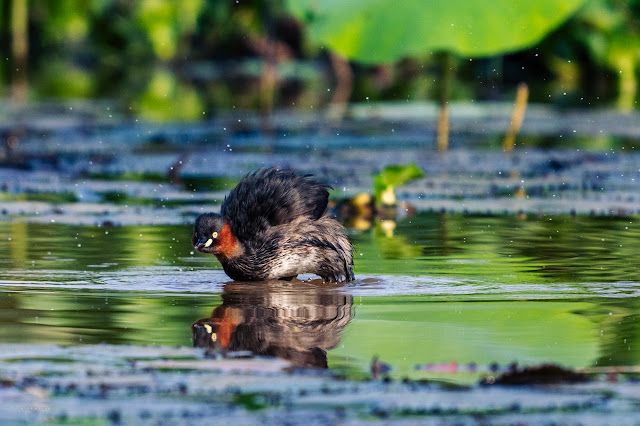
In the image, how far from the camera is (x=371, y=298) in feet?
23.0

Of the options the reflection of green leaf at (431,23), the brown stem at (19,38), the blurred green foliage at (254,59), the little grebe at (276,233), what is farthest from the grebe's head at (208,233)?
the brown stem at (19,38)

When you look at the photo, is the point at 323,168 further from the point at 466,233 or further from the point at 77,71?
the point at 77,71

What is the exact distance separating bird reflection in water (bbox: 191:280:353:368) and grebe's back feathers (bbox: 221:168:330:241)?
1.21 feet

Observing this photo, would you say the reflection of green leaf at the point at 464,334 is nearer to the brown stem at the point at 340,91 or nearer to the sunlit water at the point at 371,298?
the sunlit water at the point at 371,298

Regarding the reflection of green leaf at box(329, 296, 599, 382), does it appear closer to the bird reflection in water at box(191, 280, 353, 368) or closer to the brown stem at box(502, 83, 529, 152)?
the bird reflection in water at box(191, 280, 353, 368)

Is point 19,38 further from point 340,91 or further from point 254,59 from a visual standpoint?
point 254,59

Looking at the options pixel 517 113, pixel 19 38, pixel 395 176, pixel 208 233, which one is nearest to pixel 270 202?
pixel 208 233

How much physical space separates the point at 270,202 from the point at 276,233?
0.20m

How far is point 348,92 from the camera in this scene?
30.8 metres

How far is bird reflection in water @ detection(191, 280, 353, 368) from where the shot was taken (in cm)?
562

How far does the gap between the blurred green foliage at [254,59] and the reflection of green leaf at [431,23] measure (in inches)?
0.8

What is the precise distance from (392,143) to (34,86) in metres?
15.6

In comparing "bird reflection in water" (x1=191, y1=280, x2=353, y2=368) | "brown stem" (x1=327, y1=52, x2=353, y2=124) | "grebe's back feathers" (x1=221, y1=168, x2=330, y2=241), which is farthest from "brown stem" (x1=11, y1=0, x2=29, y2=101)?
"bird reflection in water" (x1=191, y1=280, x2=353, y2=368)

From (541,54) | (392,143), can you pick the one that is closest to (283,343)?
(392,143)
